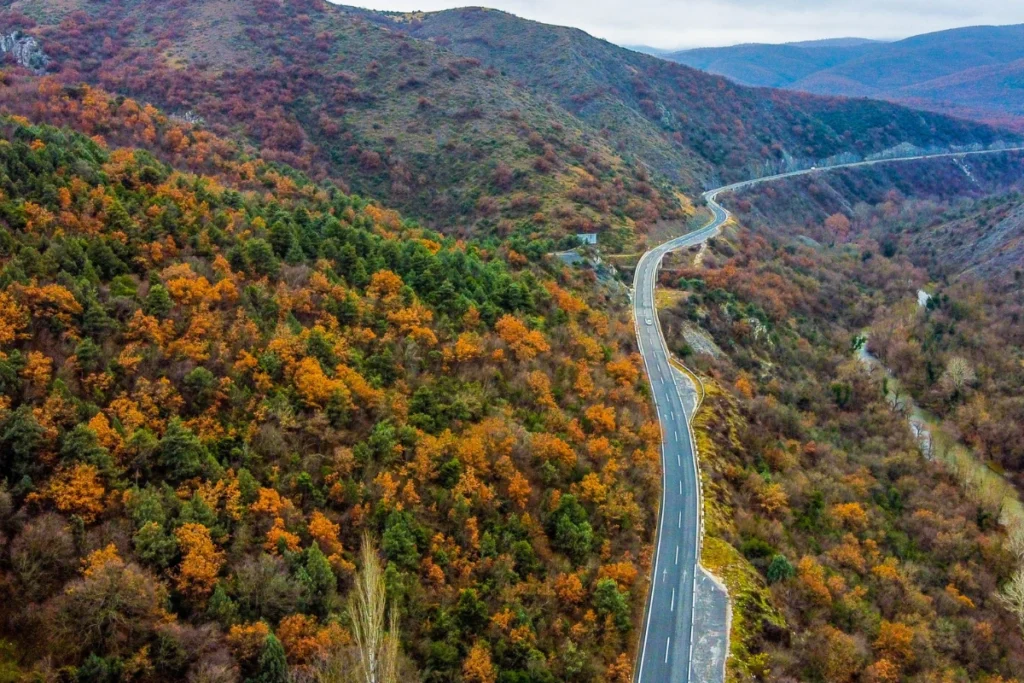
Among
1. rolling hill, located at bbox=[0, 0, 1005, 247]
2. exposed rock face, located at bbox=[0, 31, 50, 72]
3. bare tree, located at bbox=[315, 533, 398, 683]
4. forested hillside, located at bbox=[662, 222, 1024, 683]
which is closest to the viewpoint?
bare tree, located at bbox=[315, 533, 398, 683]

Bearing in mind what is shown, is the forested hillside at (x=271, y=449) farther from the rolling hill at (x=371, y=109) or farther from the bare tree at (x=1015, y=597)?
the rolling hill at (x=371, y=109)

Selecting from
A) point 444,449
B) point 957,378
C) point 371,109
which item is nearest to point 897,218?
point 957,378

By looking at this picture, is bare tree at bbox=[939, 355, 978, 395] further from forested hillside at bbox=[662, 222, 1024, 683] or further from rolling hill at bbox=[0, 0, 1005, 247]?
rolling hill at bbox=[0, 0, 1005, 247]

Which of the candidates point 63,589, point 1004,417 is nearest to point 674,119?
point 1004,417

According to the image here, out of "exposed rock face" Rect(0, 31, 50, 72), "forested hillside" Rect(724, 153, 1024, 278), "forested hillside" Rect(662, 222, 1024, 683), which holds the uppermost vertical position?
"exposed rock face" Rect(0, 31, 50, 72)

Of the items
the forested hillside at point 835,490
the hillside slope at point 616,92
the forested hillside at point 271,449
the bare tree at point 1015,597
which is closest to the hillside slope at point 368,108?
the forested hillside at point 835,490

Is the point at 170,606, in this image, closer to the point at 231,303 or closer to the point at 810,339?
the point at 231,303

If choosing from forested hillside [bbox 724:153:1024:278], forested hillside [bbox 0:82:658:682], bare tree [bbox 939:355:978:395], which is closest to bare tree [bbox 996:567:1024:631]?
forested hillside [bbox 0:82:658:682]

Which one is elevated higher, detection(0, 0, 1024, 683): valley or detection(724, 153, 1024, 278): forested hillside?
detection(724, 153, 1024, 278): forested hillside
